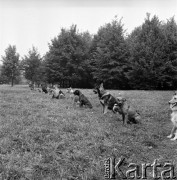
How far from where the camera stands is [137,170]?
16.5ft

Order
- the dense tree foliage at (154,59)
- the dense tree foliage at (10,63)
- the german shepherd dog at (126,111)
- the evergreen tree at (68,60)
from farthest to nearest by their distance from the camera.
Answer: the dense tree foliage at (10,63)
the evergreen tree at (68,60)
the dense tree foliage at (154,59)
the german shepherd dog at (126,111)

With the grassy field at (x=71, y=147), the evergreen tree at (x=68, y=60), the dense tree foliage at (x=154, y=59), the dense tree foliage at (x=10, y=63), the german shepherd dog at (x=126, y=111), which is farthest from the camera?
the dense tree foliage at (x=10, y=63)

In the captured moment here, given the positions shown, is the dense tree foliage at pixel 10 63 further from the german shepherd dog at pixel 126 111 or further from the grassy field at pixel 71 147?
the german shepherd dog at pixel 126 111

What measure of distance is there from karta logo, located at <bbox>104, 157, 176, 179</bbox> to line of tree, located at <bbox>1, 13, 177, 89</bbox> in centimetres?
2616

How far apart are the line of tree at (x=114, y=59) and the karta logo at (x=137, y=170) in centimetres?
2616

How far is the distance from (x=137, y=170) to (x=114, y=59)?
33408mm

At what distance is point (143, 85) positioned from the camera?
3198 centimetres

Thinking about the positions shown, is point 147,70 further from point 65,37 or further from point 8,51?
point 8,51

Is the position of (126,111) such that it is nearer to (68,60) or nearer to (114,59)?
(114,59)

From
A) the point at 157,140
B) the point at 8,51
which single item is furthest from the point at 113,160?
the point at 8,51

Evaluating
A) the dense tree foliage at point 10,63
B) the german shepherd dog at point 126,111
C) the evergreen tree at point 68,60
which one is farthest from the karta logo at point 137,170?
the dense tree foliage at point 10,63

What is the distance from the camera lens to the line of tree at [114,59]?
3098cm

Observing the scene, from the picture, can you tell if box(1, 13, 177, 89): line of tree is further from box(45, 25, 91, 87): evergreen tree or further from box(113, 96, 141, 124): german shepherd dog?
box(113, 96, 141, 124): german shepherd dog

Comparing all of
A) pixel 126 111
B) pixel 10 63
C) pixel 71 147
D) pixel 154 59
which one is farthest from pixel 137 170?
pixel 10 63
